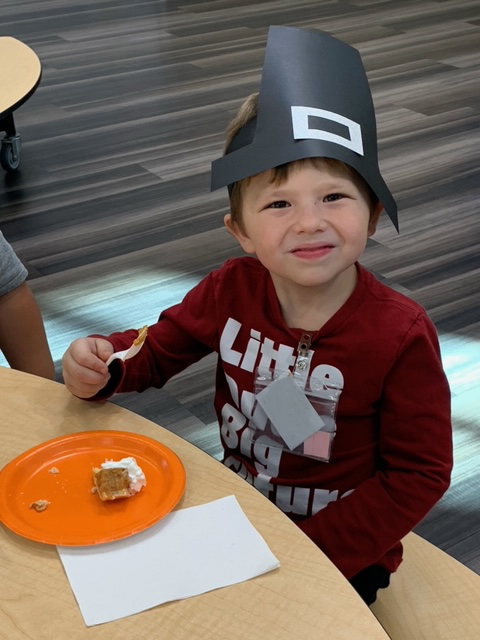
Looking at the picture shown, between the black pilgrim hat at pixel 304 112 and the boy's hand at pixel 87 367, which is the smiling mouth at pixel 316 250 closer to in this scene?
the black pilgrim hat at pixel 304 112

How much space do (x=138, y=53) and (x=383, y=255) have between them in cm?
262

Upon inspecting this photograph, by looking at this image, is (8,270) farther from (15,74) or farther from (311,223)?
(15,74)

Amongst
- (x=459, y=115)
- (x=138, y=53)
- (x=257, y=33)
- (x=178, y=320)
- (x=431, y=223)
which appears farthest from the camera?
(x=257, y=33)

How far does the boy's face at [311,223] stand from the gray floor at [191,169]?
39.4 inches

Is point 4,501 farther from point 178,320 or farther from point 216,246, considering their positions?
point 216,246

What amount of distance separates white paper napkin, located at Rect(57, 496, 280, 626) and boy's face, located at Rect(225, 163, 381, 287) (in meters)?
0.27

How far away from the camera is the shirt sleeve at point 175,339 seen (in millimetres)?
1176

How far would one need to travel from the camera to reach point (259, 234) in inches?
41.1

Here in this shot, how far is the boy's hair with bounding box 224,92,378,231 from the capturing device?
3.33 feet

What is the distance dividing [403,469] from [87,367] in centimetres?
36

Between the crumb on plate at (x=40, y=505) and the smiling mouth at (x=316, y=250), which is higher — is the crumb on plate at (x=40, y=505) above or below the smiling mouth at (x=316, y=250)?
below

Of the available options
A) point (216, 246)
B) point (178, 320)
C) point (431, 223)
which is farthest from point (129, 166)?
point (178, 320)

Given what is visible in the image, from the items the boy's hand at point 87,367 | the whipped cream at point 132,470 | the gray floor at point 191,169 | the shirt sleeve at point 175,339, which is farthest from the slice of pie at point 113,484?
the gray floor at point 191,169

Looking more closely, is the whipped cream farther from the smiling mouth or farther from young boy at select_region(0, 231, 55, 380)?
young boy at select_region(0, 231, 55, 380)
